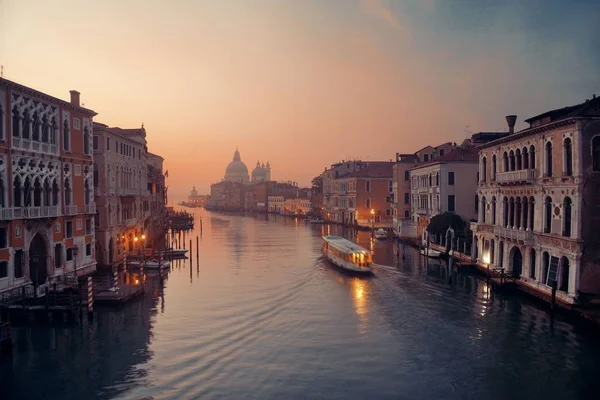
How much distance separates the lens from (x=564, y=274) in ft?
68.7

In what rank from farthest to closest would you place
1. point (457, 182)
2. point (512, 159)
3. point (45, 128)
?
point (457, 182), point (512, 159), point (45, 128)

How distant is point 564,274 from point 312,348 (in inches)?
445

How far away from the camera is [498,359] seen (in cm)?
1612

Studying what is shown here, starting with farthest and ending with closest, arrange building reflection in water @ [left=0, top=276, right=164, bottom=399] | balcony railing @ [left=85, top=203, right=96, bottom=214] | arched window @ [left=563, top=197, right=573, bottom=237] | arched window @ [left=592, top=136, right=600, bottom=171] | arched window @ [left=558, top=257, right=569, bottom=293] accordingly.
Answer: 1. balcony railing @ [left=85, top=203, right=96, bottom=214]
2. arched window @ [left=558, top=257, right=569, bottom=293]
3. arched window @ [left=563, top=197, right=573, bottom=237]
4. arched window @ [left=592, top=136, right=600, bottom=171]
5. building reflection in water @ [left=0, top=276, right=164, bottom=399]

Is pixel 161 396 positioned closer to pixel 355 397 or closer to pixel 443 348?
pixel 355 397

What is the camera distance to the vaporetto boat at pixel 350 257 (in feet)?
102

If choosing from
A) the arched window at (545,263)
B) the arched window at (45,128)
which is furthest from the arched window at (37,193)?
the arched window at (545,263)

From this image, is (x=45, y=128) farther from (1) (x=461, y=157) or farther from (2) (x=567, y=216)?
(1) (x=461, y=157)

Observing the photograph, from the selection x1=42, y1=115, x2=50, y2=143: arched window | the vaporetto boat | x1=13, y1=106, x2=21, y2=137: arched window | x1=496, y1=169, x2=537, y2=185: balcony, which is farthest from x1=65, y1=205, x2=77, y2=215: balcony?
x1=496, y1=169, x2=537, y2=185: balcony

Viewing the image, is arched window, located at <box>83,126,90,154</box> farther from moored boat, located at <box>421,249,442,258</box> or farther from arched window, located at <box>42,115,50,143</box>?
moored boat, located at <box>421,249,442,258</box>

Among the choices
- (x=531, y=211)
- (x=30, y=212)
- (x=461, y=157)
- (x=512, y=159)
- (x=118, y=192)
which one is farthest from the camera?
(x=461, y=157)

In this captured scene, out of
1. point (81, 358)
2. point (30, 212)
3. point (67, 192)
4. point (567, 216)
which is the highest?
point (67, 192)

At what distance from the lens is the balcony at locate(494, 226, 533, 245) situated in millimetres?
23625

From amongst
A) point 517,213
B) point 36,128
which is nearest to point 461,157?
point 517,213
